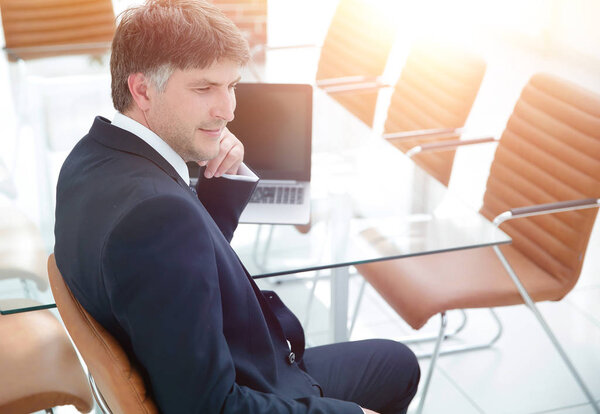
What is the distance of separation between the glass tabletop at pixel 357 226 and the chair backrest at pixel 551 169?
0.34 metres

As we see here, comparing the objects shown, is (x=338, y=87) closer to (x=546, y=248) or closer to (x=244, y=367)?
(x=546, y=248)

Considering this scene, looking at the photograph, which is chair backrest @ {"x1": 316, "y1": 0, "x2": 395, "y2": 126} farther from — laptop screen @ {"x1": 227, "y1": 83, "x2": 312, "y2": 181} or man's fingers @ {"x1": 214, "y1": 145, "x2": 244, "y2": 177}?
man's fingers @ {"x1": 214, "y1": 145, "x2": 244, "y2": 177}

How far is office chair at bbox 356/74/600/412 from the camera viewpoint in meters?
2.25

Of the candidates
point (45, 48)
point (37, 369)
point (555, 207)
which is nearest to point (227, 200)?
point (37, 369)

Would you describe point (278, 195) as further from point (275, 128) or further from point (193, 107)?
point (193, 107)

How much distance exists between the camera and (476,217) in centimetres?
214

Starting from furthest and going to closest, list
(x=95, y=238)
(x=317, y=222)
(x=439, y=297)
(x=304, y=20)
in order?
(x=304, y=20)
(x=439, y=297)
(x=317, y=222)
(x=95, y=238)

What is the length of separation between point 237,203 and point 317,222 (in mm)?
361

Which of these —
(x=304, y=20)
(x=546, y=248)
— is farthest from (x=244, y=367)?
(x=304, y=20)

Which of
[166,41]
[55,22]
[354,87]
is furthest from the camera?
[55,22]

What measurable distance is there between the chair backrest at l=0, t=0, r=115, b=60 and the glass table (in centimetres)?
175

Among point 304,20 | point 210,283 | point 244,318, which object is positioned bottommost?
point 304,20

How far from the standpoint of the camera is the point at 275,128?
2.26 metres

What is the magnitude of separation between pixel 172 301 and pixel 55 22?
3.03 meters
